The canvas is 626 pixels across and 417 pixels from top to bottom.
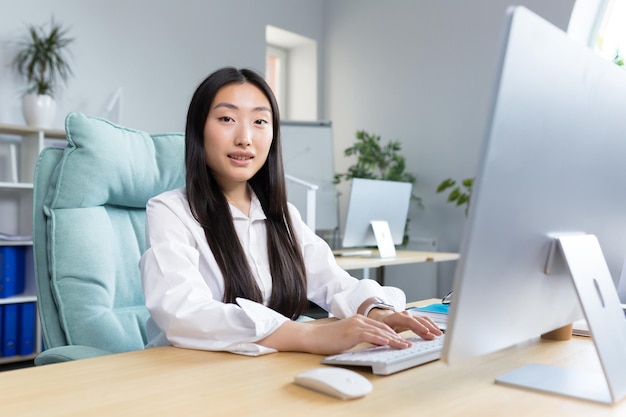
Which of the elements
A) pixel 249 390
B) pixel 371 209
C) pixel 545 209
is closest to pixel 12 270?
pixel 371 209

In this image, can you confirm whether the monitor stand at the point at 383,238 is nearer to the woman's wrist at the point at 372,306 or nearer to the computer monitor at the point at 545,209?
the woman's wrist at the point at 372,306

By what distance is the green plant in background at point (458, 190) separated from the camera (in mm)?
4039

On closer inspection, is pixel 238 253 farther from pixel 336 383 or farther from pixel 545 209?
pixel 545 209

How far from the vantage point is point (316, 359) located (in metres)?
0.92

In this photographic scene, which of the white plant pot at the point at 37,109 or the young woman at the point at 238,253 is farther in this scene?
the white plant pot at the point at 37,109

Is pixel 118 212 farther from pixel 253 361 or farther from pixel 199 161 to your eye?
pixel 253 361

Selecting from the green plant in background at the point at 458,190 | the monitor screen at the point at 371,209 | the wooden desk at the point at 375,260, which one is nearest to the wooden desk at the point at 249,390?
the wooden desk at the point at 375,260

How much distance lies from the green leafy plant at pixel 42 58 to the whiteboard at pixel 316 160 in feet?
5.10

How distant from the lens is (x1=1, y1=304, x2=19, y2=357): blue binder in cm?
302

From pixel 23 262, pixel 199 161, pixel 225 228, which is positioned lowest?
pixel 23 262

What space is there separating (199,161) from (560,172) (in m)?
0.81

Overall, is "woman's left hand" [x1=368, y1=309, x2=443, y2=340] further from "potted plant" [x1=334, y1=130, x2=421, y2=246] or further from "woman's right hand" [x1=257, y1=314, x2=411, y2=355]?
"potted plant" [x1=334, y1=130, x2=421, y2=246]

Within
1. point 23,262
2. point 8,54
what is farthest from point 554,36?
point 8,54

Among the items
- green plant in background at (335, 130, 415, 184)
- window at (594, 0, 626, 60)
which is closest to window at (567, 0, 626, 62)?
window at (594, 0, 626, 60)
